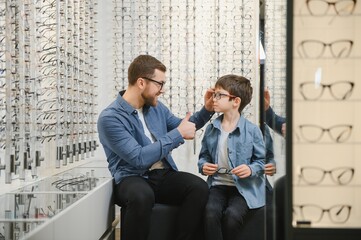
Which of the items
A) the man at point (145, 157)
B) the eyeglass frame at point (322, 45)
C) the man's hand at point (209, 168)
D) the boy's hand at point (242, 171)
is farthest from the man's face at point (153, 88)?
the eyeglass frame at point (322, 45)

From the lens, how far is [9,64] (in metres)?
2.74

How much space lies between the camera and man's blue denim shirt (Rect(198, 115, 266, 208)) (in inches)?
126

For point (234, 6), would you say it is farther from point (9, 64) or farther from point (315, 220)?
point (315, 220)

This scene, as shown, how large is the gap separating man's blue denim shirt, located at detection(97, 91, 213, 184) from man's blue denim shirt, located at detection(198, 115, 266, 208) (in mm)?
296

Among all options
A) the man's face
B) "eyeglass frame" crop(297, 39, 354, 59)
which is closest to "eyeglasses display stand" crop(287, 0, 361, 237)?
"eyeglass frame" crop(297, 39, 354, 59)

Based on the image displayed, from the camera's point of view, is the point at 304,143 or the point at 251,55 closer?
the point at 304,143

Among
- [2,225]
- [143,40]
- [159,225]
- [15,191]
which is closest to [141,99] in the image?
[159,225]

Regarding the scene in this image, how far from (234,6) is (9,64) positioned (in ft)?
10.2

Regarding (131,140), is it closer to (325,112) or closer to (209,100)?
(209,100)

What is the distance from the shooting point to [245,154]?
3.34m

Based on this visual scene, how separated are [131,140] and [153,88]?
17.6 inches

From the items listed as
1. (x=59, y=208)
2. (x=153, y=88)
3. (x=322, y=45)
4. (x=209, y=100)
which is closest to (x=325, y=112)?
(x=322, y=45)

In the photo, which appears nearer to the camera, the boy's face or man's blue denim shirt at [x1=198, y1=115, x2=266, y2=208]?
man's blue denim shirt at [x1=198, y1=115, x2=266, y2=208]

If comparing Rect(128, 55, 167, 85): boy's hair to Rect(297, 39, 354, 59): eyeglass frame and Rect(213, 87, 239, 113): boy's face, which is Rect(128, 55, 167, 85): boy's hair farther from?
Rect(297, 39, 354, 59): eyeglass frame
